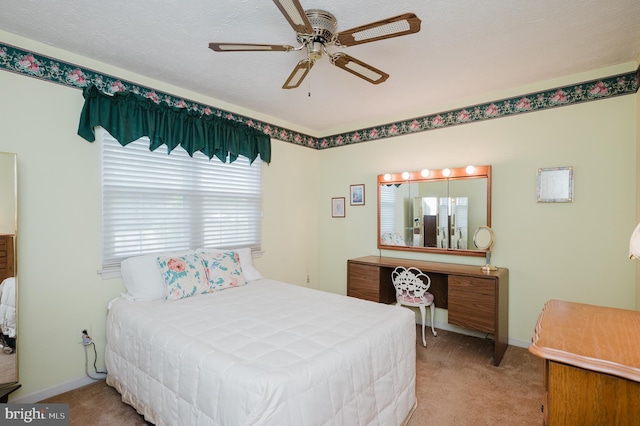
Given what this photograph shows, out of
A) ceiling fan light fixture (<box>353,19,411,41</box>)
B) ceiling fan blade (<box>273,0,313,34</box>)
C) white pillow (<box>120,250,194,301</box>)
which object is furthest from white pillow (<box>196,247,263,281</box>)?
ceiling fan light fixture (<box>353,19,411,41</box>)

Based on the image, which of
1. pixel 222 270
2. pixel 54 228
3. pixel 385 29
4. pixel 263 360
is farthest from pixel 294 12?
pixel 54 228

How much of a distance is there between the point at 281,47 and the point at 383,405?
2.10 meters

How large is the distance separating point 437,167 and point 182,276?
2880mm

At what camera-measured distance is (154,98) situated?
2.83 metres

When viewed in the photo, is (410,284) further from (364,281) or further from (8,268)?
(8,268)

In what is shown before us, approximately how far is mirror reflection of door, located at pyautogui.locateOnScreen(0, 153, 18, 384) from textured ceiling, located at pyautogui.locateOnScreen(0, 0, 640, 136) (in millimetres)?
1000

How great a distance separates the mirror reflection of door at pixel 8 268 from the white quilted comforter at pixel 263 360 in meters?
0.54

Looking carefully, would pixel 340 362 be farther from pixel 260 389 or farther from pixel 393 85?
pixel 393 85

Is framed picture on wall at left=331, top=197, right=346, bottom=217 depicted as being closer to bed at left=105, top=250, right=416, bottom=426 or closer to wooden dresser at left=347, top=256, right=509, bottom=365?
wooden dresser at left=347, top=256, right=509, bottom=365

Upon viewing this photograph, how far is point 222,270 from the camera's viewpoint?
2.77 metres

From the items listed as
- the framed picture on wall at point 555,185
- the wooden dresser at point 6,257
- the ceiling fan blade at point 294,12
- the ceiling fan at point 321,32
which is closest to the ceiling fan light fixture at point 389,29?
the ceiling fan at point 321,32

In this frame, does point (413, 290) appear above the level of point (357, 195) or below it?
below

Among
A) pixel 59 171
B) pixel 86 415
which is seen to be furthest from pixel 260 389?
pixel 59 171

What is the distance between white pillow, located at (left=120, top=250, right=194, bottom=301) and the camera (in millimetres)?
2400
